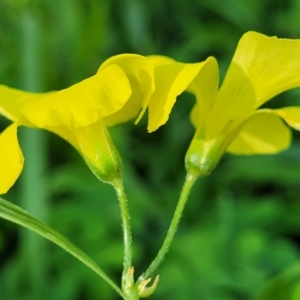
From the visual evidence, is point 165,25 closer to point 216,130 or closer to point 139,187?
point 139,187

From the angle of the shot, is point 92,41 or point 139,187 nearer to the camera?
point 139,187

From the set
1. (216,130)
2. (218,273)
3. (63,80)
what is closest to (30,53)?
(63,80)

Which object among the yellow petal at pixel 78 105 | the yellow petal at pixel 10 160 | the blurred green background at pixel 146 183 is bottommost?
the blurred green background at pixel 146 183

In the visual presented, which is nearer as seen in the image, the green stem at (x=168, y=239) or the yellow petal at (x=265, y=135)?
the green stem at (x=168, y=239)

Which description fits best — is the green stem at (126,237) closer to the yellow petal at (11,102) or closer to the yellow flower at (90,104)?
the yellow flower at (90,104)

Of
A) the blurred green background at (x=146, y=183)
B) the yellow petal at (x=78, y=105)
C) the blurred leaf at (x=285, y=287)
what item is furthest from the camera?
the blurred green background at (x=146, y=183)

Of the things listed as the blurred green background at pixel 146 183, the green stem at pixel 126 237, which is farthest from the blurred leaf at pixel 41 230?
the blurred green background at pixel 146 183

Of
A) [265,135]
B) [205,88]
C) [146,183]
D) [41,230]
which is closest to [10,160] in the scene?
[41,230]
